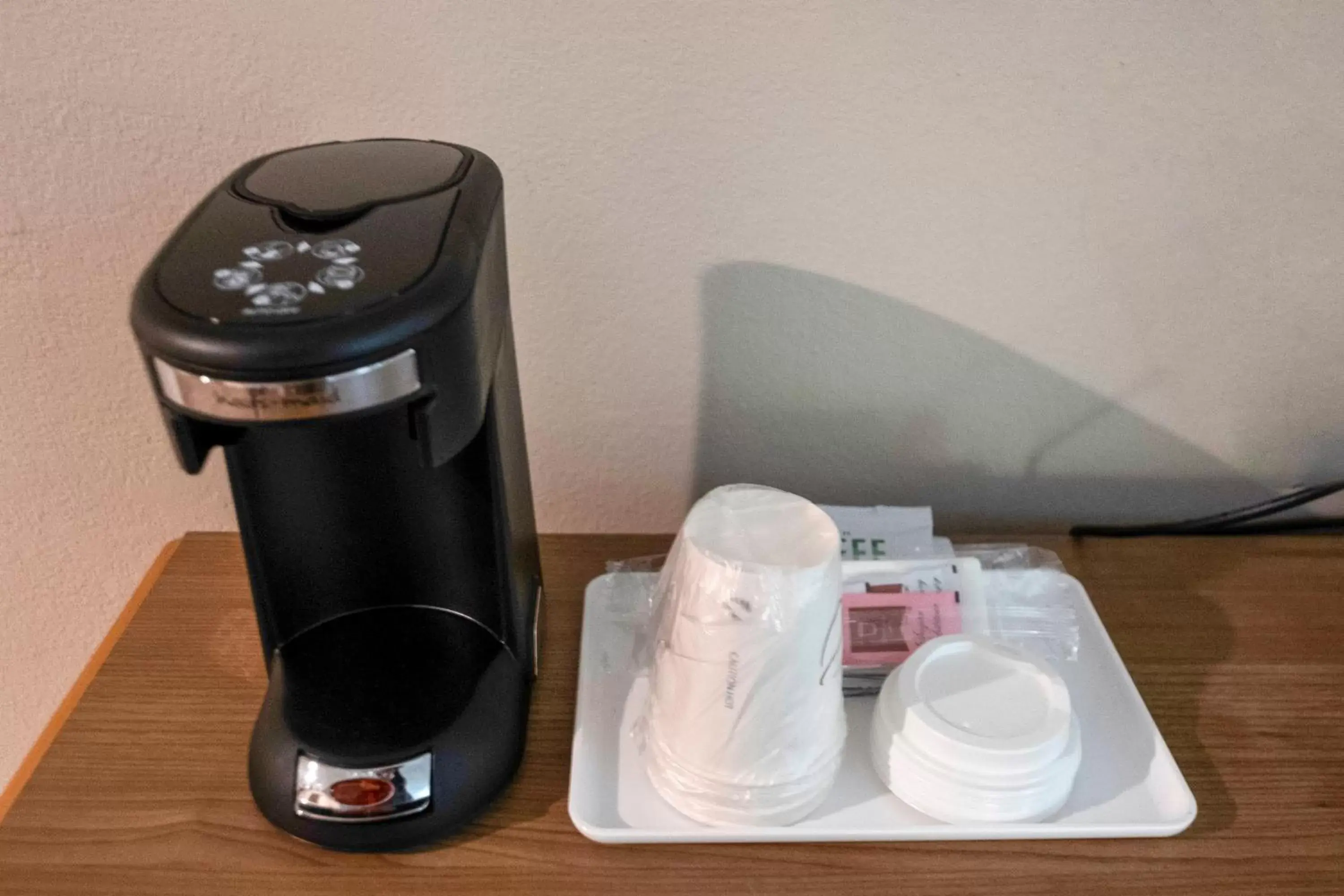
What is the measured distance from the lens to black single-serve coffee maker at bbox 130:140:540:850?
1.25 ft

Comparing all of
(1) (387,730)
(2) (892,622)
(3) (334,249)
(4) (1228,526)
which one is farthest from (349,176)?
(4) (1228,526)

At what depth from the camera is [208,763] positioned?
56 cm

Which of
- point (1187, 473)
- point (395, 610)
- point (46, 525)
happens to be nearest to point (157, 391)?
point (395, 610)

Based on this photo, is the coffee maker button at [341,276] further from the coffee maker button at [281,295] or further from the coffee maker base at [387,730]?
the coffee maker base at [387,730]

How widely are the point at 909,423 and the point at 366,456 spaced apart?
Result: 0.38 m

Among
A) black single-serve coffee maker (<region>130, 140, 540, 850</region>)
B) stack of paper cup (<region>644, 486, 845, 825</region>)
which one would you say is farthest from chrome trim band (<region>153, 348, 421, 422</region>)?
stack of paper cup (<region>644, 486, 845, 825</region>)

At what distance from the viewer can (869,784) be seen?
0.54m

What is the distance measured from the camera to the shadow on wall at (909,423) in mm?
691

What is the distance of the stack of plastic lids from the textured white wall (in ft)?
0.78

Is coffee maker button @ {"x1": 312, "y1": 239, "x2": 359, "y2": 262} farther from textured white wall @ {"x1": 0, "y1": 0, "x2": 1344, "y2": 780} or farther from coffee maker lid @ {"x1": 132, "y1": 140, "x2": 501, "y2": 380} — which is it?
textured white wall @ {"x1": 0, "y1": 0, "x2": 1344, "y2": 780}

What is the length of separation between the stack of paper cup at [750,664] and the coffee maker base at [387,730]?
0.30ft

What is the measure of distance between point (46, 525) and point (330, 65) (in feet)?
1.39

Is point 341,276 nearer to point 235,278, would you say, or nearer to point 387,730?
point 235,278

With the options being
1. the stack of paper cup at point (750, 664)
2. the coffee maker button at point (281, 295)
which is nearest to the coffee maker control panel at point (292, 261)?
the coffee maker button at point (281, 295)
